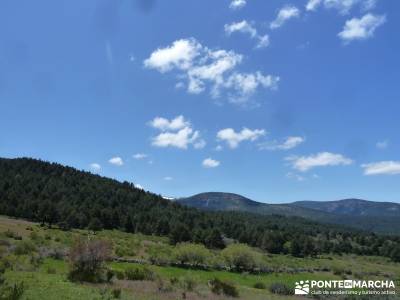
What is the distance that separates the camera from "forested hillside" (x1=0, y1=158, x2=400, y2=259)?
10831 cm

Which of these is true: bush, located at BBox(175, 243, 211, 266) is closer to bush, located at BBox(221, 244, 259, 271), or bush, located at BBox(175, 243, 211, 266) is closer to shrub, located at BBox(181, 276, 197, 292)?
bush, located at BBox(221, 244, 259, 271)

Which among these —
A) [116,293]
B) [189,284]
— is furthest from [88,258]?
[116,293]

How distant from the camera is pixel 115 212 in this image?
415ft

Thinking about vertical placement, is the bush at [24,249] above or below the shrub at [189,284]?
above

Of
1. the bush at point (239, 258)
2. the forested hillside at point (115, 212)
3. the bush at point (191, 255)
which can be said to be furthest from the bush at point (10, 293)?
the forested hillside at point (115, 212)

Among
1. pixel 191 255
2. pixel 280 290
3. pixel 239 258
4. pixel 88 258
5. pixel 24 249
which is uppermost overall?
pixel 88 258

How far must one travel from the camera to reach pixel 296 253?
12238cm

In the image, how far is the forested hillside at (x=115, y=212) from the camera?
108m

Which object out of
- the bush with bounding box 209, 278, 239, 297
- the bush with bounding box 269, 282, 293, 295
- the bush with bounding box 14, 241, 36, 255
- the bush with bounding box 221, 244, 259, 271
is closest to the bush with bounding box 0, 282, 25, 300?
the bush with bounding box 209, 278, 239, 297

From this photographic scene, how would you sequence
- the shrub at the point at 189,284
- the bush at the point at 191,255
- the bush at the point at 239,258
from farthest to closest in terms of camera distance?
the bush at the point at 239,258 < the bush at the point at 191,255 < the shrub at the point at 189,284

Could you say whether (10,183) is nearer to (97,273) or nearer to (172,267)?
(172,267)

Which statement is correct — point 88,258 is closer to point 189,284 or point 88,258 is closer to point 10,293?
point 189,284

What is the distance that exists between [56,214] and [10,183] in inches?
1487

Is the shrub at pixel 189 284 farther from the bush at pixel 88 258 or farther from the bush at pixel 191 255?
the bush at pixel 191 255
